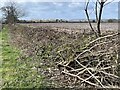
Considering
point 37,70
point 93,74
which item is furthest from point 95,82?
point 37,70

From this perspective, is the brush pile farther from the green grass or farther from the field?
the green grass

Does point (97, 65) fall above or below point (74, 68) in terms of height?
above

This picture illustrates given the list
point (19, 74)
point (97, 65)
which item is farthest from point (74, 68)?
point (19, 74)

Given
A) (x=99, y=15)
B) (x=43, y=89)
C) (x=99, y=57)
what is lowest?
(x=43, y=89)

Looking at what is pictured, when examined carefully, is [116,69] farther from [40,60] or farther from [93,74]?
[40,60]

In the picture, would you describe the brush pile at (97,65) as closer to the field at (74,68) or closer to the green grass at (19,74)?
the field at (74,68)

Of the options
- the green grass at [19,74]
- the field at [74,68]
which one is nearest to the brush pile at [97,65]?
the field at [74,68]

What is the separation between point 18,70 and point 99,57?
7.03 ft

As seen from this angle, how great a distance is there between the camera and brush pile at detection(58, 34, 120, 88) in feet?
19.9

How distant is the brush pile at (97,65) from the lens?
6.07 metres

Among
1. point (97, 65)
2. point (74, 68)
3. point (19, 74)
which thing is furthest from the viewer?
point (19, 74)

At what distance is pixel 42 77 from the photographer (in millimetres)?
6652

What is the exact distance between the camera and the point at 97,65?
253 inches

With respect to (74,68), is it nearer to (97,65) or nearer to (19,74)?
(97,65)
